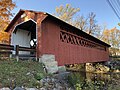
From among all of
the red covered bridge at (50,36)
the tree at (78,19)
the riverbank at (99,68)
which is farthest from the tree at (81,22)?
the red covered bridge at (50,36)

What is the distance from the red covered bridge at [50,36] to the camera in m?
8.82

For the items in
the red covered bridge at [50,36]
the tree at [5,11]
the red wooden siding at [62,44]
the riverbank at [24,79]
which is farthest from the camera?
the tree at [5,11]

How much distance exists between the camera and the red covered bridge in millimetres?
8820

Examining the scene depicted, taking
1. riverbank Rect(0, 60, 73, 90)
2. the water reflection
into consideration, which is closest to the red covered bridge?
the water reflection

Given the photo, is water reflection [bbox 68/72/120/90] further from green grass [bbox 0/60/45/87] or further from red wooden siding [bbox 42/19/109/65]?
green grass [bbox 0/60/45/87]

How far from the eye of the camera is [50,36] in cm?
930

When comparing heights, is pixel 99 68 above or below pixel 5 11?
below

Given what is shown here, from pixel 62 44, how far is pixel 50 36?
1.26 metres

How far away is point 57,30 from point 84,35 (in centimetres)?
440

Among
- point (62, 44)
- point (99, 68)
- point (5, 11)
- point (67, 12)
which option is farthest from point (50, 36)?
point (67, 12)

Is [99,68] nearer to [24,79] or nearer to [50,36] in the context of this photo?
[50,36]

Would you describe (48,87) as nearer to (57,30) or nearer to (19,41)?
(57,30)

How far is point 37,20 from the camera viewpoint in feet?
29.3

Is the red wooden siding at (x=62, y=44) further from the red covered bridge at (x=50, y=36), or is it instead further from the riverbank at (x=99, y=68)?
the riverbank at (x=99, y=68)
